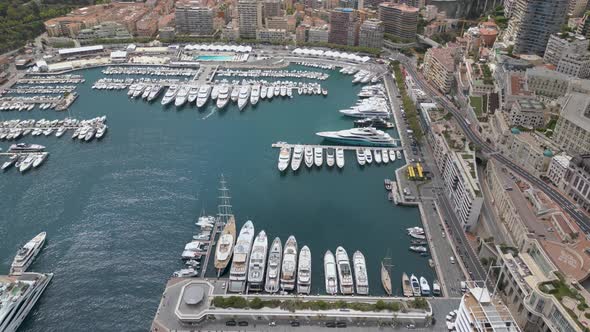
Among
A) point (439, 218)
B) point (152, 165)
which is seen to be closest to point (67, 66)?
point (152, 165)

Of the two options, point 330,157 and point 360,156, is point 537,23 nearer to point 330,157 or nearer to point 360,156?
point 360,156

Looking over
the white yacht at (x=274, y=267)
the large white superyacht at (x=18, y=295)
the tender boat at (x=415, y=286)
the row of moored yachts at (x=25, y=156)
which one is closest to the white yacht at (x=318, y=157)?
the white yacht at (x=274, y=267)

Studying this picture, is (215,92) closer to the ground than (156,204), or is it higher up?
higher up

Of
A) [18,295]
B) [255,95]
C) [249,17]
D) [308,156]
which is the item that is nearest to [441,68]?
[308,156]

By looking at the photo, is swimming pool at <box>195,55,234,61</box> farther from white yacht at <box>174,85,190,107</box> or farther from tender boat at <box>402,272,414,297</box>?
tender boat at <box>402,272,414,297</box>

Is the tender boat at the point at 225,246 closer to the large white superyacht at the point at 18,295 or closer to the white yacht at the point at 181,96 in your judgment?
the large white superyacht at the point at 18,295

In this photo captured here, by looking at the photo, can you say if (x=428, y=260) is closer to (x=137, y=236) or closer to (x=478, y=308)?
(x=478, y=308)
